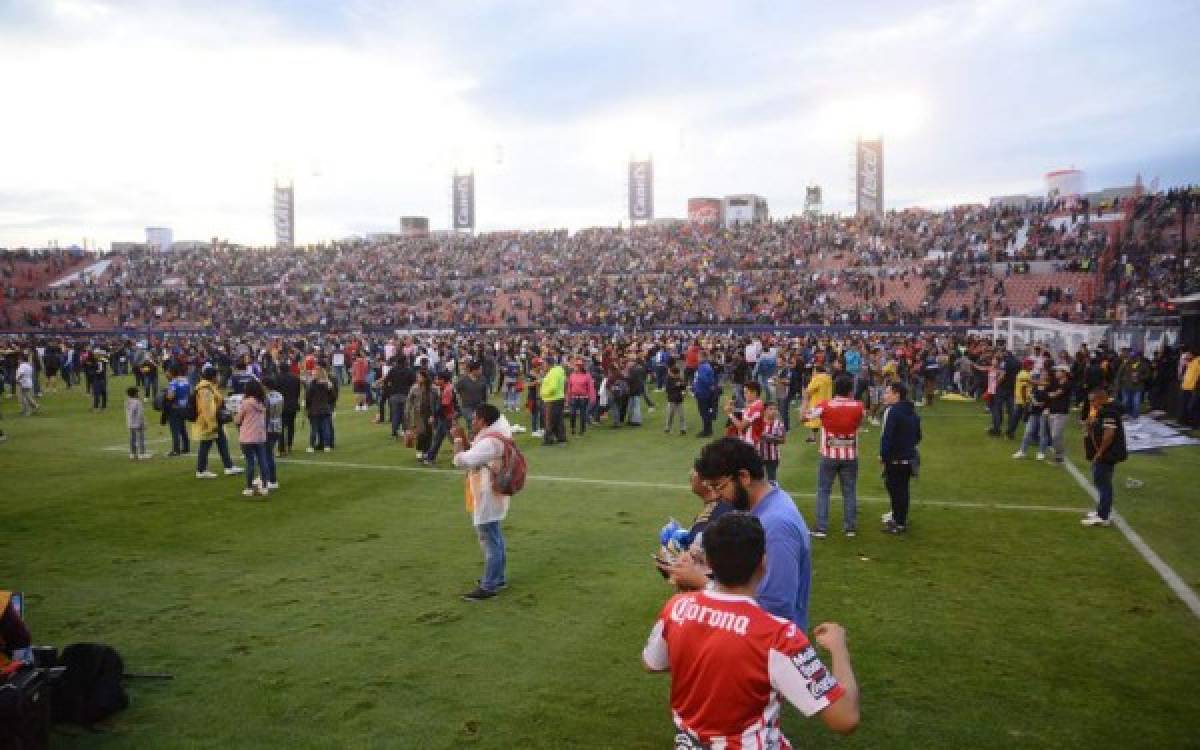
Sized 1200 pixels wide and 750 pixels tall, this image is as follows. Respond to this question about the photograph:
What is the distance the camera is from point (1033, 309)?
37094 mm

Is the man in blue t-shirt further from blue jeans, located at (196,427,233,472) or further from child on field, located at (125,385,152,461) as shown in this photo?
blue jeans, located at (196,427,233,472)

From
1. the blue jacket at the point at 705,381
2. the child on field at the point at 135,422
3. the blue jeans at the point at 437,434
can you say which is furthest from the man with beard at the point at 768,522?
the child on field at the point at 135,422

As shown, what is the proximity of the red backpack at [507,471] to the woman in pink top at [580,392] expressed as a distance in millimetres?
10183

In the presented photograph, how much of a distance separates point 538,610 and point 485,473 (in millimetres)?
1271

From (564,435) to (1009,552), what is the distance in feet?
31.0

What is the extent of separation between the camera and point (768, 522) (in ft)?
11.2

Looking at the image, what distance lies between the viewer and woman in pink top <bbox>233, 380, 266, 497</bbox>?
10992mm

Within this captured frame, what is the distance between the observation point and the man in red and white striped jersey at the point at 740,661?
8.14 feet

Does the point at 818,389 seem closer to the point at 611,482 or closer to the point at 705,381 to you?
the point at 705,381

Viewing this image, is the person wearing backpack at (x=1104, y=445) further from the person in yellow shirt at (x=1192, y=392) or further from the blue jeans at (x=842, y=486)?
the person in yellow shirt at (x=1192, y=392)

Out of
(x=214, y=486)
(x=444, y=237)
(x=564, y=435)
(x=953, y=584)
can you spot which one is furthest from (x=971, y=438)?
(x=444, y=237)

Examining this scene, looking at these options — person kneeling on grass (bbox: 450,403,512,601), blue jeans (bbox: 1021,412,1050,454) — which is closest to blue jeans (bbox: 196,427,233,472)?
person kneeling on grass (bbox: 450,403,512,601)

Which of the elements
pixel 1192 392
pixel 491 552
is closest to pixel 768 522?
pixel 491 552

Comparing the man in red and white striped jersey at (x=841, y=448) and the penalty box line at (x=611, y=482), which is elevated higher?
the man in red and white striped jersey at (x=841, y=448)
